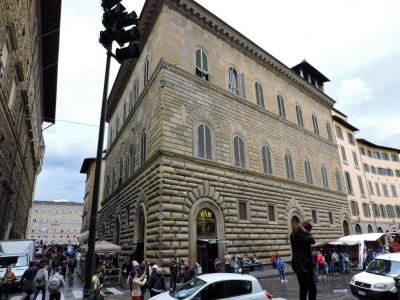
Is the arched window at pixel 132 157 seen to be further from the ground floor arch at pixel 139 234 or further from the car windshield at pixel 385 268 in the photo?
the car windshield at pixel 385 268

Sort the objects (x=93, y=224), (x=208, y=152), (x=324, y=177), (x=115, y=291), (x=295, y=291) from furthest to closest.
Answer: (x=324, y=177), (x=208, y=152), (x=115, y=291), (x=295, y=291), (x=93, y=224)

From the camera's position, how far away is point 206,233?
51.6 ft

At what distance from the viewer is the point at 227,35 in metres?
21.8

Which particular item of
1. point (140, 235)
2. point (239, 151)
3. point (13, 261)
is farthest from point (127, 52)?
point (13, 261)

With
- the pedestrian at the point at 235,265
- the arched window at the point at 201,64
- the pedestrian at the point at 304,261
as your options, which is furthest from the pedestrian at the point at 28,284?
the arched window at the point at 201,64

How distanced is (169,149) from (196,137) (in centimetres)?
226

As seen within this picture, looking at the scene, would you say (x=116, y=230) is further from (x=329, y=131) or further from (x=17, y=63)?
(x=329, y=131)

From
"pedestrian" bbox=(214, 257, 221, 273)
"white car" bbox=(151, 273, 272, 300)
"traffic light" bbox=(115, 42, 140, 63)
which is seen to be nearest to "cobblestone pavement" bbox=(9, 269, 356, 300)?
"pedestrian" bbox=(214, 257, 221, 273)

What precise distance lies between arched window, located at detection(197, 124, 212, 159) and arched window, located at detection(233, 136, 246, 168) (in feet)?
7.45

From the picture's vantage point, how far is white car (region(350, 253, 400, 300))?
9.20 metres

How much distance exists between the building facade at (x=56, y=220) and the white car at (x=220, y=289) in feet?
371

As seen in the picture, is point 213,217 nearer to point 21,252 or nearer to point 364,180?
point 21,252

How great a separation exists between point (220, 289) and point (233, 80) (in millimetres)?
16889

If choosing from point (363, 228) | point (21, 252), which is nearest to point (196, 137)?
point (21, 252)
